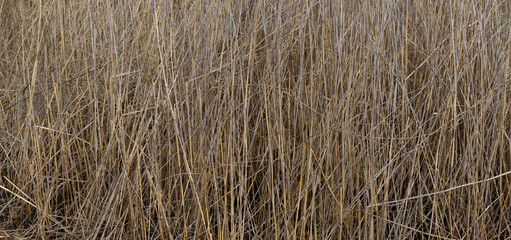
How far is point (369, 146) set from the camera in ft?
4.56

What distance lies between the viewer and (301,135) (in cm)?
143

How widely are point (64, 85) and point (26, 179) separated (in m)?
0.33

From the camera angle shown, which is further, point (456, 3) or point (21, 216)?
point (21, 216)

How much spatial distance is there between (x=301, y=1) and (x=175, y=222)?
29.6 inches

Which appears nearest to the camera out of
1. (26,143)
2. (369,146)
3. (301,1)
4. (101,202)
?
(369,146)

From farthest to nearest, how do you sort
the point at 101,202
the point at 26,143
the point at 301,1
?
1. the point at 301,1
2. the point at 26,143
3. the point at 101,202

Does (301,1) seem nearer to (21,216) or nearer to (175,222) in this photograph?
(175,222)

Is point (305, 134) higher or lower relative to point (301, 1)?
lower

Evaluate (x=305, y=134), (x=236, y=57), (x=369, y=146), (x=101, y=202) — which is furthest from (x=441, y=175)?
(x=101, y=202)

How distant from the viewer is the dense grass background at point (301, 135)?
135cm

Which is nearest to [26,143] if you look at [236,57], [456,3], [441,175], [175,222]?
[175,222]

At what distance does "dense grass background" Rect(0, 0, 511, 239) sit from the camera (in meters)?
1.35

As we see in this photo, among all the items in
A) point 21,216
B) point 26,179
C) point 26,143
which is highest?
point 26,143

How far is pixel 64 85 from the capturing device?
1.81 metres
